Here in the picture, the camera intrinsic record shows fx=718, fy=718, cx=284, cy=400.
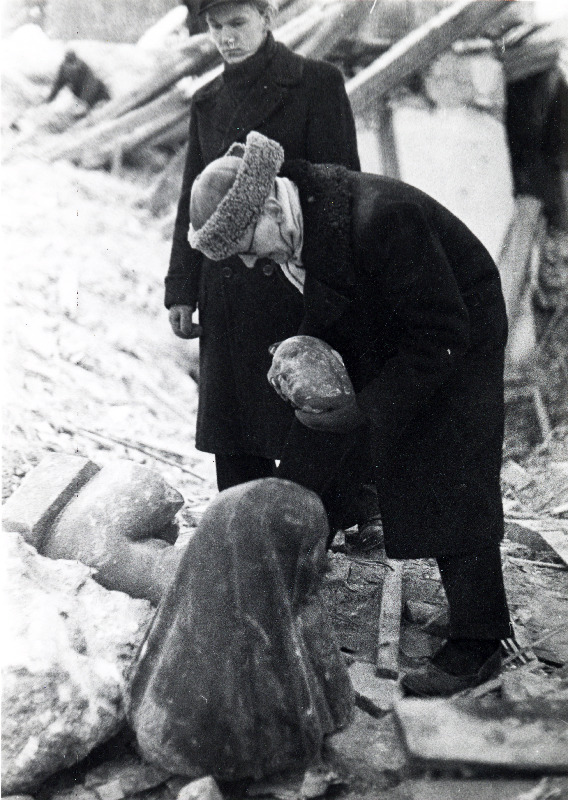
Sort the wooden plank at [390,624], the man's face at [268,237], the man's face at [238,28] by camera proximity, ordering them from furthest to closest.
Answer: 1. the man's face at [238,28]
2. the wooden plank at [390,624]
3. the man's face at [268,237]

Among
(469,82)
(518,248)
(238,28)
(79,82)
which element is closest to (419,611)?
(518,248)

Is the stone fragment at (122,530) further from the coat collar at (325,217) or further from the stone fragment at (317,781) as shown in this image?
the coat collar at (325,217)

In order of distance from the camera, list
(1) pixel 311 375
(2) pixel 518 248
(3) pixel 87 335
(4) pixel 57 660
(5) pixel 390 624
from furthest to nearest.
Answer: (2) pixel 518 248 → (3) pixel 87 335 → (5) pixel 390 624 → (1) pixel 311 375 → (4) pixel 57 660

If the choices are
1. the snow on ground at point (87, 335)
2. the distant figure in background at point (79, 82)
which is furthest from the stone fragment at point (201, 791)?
the distant figure in background at point (79, 82)

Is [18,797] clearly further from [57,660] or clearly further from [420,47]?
[420,47]

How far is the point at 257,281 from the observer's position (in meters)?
2.42

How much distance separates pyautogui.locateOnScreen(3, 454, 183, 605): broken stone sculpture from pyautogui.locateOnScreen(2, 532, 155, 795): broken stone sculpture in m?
0.06

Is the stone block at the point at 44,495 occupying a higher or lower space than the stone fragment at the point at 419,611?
higher

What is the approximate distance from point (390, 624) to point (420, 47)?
249cm

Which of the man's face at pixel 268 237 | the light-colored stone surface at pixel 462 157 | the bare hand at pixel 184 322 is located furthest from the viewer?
the light-colored stone surface at pixel 462 157

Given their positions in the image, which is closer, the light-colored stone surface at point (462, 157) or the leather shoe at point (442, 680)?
the leather shoe at point (442, 680)

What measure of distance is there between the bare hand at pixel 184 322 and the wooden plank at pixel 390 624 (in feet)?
3.77

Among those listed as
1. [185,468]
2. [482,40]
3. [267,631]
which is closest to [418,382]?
[267,631]

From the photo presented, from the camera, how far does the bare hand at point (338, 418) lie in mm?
1941
